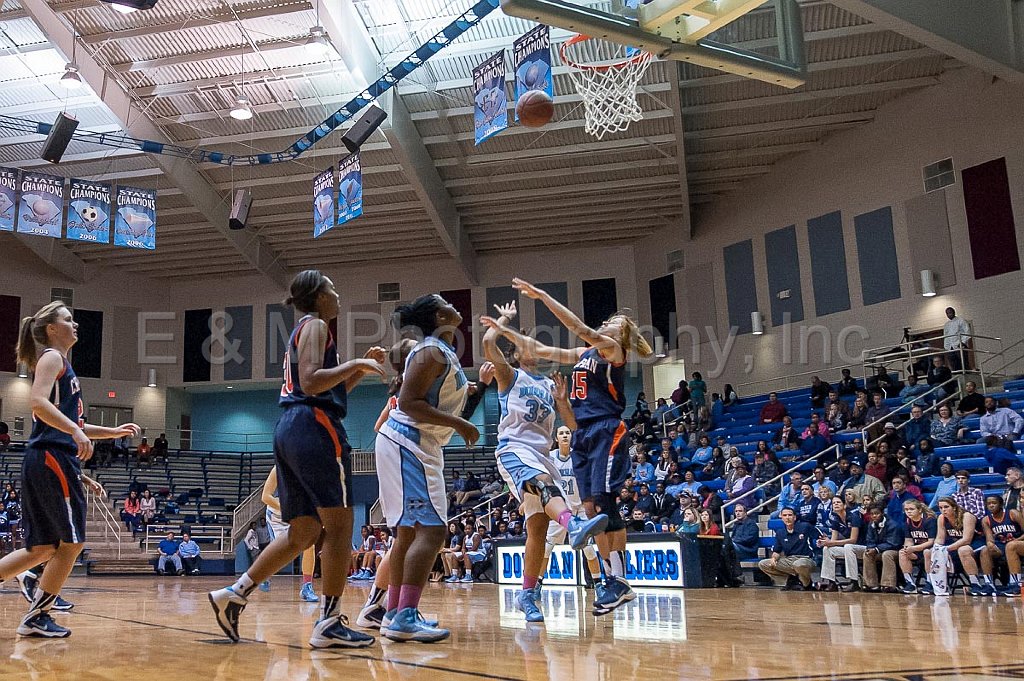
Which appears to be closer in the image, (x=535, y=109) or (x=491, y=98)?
(x=535, y=109)

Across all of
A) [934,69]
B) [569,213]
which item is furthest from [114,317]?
[934,69]

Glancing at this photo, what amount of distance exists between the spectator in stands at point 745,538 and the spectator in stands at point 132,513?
14.7 meters

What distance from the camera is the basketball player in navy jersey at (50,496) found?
425 cm

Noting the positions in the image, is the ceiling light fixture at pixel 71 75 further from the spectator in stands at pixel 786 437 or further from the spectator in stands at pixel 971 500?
the spectator in stands at pixel 971 500

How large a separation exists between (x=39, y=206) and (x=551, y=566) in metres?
12.2

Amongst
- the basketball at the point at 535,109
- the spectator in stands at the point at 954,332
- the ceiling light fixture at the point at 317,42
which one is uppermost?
the ceiling light fixture at the point at 317,42

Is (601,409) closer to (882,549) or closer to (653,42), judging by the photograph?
(653,42)

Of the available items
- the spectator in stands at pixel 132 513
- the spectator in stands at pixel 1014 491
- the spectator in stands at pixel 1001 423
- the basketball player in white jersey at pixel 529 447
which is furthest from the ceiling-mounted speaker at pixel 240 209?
the spectator in stands at pixel 1014 491

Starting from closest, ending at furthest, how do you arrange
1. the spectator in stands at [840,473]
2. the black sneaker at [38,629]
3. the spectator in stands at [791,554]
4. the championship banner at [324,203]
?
the black sneaker at [38,629] < the spectator in stands at [791,554] < the spectator in stands at [840,473] < the championship banner at [324,203]

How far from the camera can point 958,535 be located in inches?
344

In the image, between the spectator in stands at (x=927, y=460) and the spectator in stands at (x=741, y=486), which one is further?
the spectator in stands at (x=741, y=486)

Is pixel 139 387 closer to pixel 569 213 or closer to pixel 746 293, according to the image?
pixel 569 213

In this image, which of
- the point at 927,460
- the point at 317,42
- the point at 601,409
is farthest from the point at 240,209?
the point at 601,409

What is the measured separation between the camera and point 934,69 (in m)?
17.6
